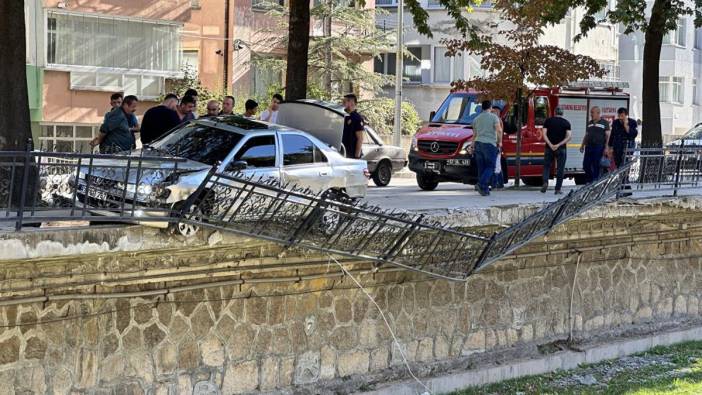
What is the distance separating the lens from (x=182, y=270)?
11047 millimetres

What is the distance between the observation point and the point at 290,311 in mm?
12430

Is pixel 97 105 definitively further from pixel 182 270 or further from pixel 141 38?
pixel 182 270

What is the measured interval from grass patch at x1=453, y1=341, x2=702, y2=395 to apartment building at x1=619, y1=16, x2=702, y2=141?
114ft

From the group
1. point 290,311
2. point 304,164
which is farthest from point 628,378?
point 290,311

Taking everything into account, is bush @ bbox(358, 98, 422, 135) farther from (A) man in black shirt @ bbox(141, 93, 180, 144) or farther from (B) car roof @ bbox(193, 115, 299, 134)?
(B) car roof @ bbox(193, 115, 299, 134)

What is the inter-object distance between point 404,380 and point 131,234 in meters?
4.88

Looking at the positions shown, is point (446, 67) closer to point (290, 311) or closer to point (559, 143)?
point (559, 143)

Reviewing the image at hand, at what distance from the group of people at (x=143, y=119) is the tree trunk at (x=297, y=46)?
3.71 feet

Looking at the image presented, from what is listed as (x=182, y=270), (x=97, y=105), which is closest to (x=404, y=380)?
(x=182, y=270)

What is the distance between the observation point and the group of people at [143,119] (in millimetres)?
14609

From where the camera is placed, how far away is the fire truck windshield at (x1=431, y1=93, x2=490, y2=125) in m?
23.8

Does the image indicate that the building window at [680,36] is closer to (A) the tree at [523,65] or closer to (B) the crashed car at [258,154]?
(A) the tree at [523,65]

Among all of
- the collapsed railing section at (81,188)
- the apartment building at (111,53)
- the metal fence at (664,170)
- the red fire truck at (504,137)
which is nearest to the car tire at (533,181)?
the red fire truck at (504,137)

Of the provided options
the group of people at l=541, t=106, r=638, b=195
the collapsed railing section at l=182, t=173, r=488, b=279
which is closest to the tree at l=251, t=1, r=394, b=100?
the group of people at l=541, t=106, r=638, b=195
